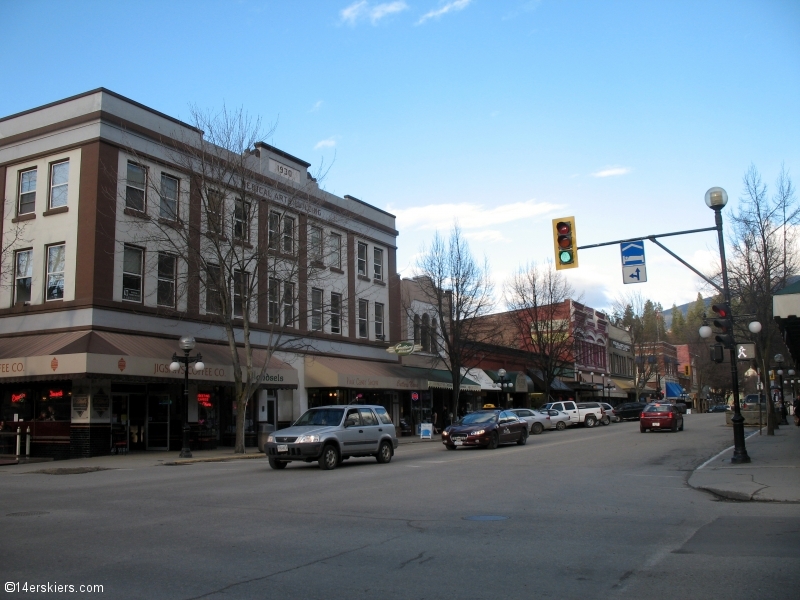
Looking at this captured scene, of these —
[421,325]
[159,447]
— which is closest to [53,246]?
[159,447]

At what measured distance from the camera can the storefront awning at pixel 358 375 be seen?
34.7 metres

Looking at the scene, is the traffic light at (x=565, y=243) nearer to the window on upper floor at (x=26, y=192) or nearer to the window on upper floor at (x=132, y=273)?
the window on upper floor at (x=132, y=273)

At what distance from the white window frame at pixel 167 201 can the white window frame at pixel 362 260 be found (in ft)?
43.4

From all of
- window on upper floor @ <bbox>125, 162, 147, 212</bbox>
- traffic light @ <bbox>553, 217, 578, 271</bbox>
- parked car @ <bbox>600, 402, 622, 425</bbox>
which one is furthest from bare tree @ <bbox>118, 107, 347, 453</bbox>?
parked car @ <bbox>600, 402, 622, 425</bbox>

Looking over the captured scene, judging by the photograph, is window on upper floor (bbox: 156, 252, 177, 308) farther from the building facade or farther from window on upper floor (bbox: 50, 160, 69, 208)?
window on upper floor (bbox: 50, 160, 69, 208)

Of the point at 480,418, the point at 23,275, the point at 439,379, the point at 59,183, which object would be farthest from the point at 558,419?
the point at 59,183

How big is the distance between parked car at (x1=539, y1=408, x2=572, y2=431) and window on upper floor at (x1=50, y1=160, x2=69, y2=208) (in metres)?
31.1

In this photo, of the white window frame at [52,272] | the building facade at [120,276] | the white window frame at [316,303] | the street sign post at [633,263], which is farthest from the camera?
the white window frame at [316,303]

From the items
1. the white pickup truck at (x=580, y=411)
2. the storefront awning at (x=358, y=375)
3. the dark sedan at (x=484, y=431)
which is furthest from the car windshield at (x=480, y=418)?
the white pickup truck at (x=580, y=411)

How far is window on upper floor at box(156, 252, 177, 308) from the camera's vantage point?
28.5 m

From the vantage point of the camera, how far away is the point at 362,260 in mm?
41281

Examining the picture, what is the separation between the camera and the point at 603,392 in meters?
76.7

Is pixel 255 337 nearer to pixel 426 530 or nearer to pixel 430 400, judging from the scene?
pixel 430 400

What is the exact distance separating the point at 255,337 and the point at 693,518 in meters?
24.6
